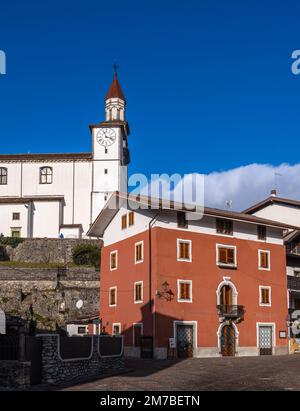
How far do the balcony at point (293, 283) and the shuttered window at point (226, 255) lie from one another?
6264 millimetres

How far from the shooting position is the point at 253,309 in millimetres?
43469

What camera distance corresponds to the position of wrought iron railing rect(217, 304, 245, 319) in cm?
4144

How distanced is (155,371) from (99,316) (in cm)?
1912

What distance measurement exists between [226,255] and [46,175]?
41.3 meters

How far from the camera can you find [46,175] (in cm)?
7912

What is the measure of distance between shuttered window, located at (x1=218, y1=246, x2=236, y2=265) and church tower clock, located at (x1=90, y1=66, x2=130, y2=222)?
1341 inches

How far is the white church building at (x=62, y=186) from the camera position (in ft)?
244

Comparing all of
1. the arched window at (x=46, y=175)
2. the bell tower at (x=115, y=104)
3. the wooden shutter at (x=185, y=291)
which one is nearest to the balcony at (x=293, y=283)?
the wooden shutter at (x=185, y=291)

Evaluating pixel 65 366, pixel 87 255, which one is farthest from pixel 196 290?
pixel 87 255

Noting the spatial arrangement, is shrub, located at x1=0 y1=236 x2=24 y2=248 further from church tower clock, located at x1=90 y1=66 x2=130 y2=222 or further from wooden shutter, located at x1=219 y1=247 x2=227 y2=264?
wooden shutter, located at x1=219 y1=247 x2=227 y2=264

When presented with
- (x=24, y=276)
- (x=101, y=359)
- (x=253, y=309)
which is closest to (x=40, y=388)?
(x=101, y=359)

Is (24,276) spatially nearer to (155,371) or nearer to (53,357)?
(155,371)

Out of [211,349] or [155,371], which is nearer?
[155,371]

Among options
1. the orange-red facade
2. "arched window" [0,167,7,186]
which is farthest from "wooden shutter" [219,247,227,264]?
"arched window" [0,167,7,186]
